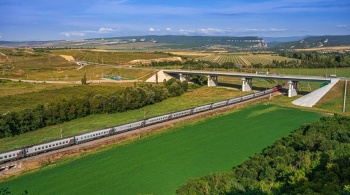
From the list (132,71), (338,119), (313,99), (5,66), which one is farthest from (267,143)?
(5,66)

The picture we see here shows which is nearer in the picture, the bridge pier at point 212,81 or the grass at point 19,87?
the grass at point 19,87

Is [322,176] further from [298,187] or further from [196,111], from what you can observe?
[196,111]

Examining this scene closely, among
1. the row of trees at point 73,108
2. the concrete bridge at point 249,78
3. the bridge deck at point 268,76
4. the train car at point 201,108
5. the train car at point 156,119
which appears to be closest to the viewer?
the row of trees at point 73,108

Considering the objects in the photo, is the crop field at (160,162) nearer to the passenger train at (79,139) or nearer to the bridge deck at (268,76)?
the passenger train at (79,139)

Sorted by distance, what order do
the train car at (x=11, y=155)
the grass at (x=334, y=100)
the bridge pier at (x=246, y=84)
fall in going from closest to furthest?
the train car at (x=11, y=155), the grass at (x=334, y=100), the bridge pier at (x=246, y=84)

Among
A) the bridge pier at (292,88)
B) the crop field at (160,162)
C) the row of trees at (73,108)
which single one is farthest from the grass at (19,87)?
the bridge pier at (292,88)
